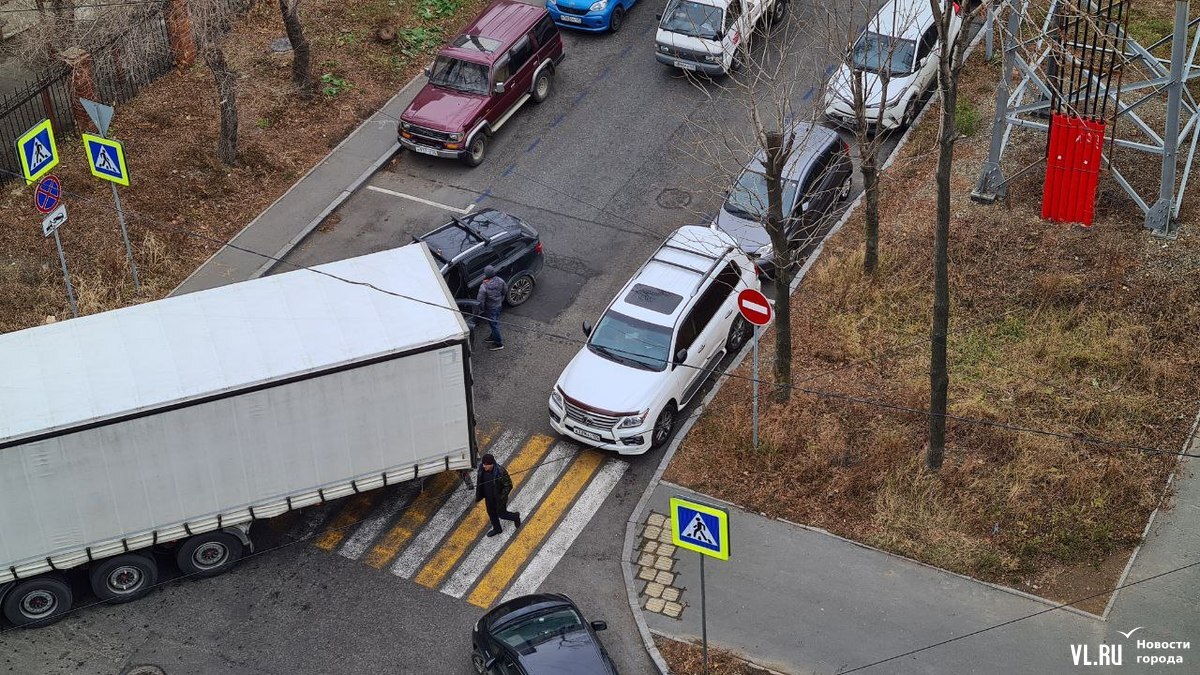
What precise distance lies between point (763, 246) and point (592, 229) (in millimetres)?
3482

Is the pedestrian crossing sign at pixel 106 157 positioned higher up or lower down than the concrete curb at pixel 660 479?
higher up

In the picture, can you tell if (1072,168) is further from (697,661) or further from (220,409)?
(220,409)

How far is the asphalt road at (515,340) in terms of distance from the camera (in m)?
16.2

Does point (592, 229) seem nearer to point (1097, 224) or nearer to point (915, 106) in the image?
point (915, 106)

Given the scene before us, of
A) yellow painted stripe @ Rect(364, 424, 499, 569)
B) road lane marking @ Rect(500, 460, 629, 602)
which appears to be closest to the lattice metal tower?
road lane marking @ Rect(500, 460, 629, 602)

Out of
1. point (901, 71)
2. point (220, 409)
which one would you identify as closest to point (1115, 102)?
point (901, 71)

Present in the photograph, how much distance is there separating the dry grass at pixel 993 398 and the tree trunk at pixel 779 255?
51 centimetres

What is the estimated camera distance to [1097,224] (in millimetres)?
21797

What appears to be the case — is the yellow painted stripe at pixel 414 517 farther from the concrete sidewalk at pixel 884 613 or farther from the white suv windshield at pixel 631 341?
the concrete sidewalk at pixel 884 613

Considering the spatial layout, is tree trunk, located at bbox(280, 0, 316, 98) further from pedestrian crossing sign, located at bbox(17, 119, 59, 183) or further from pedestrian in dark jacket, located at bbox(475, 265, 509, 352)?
pedestrian in dark jacket, located at bbox(475, 265, 509, 352)

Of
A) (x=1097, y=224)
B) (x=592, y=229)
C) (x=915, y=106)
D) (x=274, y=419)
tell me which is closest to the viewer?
(x=274, y=419)

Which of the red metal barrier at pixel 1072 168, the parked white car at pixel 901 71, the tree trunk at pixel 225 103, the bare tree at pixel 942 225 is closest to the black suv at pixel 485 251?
the tree trunk at pixel 225 103

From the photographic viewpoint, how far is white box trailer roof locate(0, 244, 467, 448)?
1531cm

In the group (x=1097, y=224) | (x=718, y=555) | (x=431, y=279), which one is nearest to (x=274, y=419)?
(x=431, y=279)
